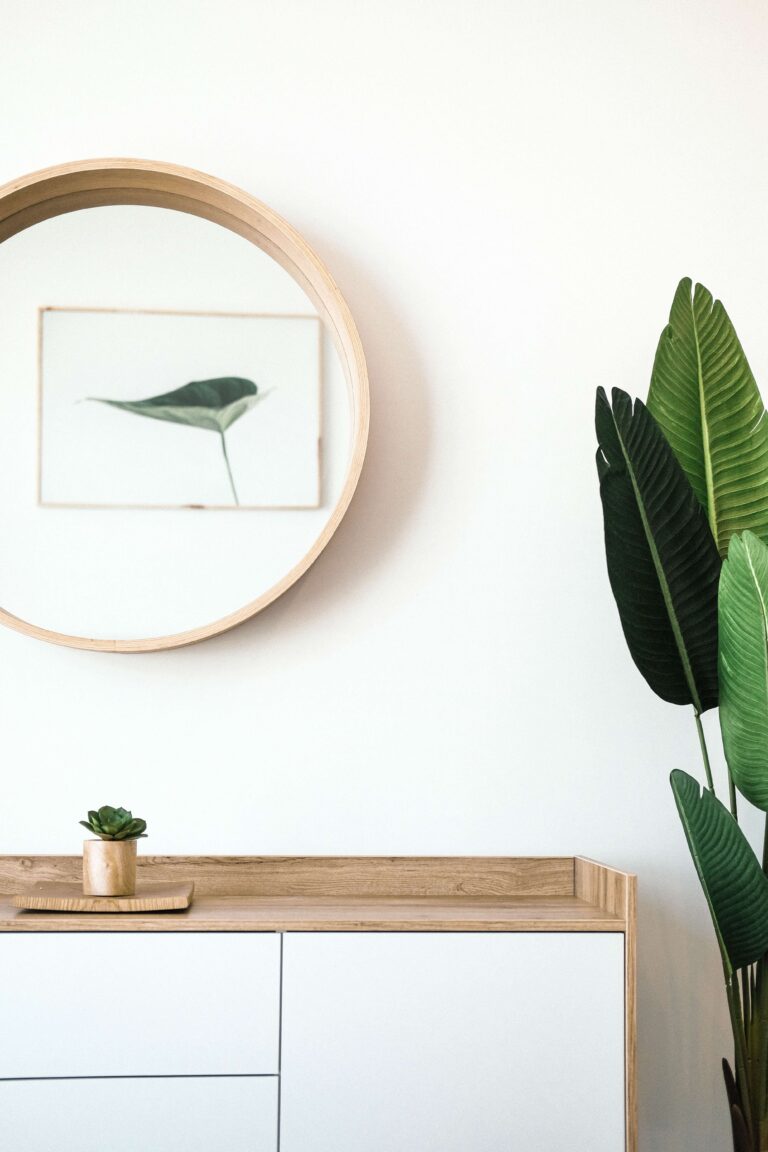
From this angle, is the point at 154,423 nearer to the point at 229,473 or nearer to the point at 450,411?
the point at 229,473

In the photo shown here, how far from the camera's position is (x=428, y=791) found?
5.30ft

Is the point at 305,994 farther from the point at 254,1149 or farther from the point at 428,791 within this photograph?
the point at 428,791

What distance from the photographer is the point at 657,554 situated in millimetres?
1372

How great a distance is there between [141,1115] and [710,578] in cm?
95

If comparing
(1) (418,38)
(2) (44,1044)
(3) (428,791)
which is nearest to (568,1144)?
(3) (428,791)

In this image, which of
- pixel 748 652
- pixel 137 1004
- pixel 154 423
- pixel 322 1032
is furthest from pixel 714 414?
pixel 137 1004

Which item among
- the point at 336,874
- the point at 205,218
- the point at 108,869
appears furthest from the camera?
the point at 205,218

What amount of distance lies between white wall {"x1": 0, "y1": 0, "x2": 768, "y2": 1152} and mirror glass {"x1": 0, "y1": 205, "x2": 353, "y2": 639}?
0.08 metres

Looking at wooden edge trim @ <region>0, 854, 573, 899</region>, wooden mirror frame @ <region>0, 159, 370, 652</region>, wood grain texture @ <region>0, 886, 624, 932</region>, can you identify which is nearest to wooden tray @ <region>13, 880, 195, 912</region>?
wood grain texture @ <region>0, 886, 624, 932</region>

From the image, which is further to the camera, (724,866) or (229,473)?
(229,473)

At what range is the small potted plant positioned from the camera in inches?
53.6

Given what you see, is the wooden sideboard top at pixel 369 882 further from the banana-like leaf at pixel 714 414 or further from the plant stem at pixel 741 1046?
the banana-like leaf at pixel 714 414

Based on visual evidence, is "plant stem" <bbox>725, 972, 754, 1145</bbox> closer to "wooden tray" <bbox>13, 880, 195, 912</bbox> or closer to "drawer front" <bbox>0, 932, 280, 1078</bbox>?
"drawer front" <bbox>0, 932, 280, 1078</bbox>

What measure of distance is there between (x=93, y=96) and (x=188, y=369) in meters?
0.48
